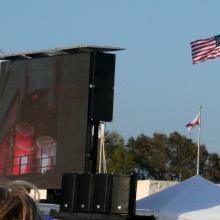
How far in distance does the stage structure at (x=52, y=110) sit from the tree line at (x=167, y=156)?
49.1m

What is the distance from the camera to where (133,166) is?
67000 mm

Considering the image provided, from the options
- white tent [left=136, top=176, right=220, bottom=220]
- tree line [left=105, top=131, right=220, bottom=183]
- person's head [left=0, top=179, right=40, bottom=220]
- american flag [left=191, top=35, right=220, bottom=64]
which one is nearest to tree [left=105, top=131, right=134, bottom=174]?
tree line [left=105, top=131, right=220, bottom=183]

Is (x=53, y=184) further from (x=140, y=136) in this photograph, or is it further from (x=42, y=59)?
(x=140, y=136)

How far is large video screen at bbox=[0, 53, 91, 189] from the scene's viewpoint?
1680 cm

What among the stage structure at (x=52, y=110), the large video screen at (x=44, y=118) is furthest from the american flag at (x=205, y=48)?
the large video screen at (x=44, y=118)

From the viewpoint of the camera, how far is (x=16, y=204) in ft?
5.56

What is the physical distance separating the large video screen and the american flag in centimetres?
624

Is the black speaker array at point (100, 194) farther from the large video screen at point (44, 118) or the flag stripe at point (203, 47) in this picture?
the flag stripe at point (203, 47)

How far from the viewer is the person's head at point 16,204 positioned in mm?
1671

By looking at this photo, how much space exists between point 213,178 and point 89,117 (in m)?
53.8

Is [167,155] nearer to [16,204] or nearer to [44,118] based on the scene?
[44,118]

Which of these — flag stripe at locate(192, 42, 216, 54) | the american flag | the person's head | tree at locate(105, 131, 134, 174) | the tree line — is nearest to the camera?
the person's head

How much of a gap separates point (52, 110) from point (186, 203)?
19.9 ft

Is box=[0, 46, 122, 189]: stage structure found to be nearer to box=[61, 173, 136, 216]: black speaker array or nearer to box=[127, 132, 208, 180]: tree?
box=[61, 173, 136, 216]: black speaker array
